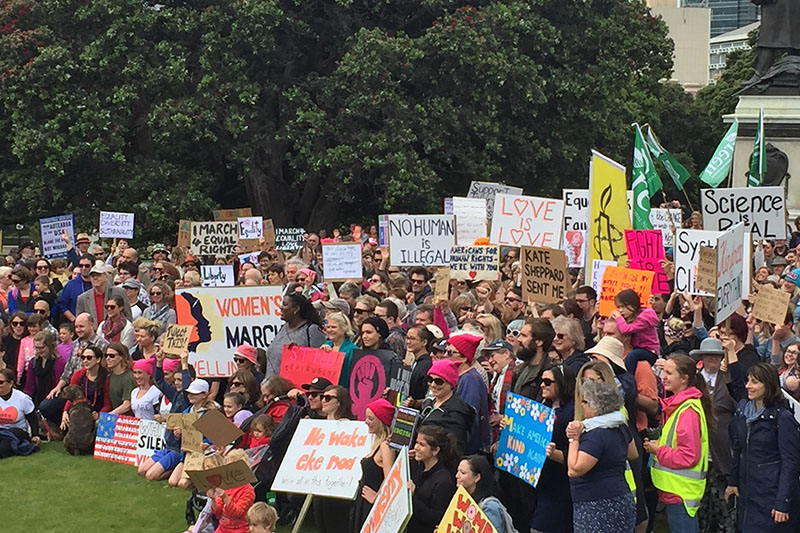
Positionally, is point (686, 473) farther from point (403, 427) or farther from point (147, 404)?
point (147, 404)

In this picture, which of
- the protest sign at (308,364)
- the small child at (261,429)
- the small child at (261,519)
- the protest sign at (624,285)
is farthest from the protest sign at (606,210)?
the small child at (261,519)

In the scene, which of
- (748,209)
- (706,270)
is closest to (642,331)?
(706,270)

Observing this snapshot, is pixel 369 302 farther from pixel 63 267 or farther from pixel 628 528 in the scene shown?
pixel 63 267

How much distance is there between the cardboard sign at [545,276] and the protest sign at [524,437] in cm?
428

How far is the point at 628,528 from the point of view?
802 centimetres

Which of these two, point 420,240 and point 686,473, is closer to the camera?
point 686,473

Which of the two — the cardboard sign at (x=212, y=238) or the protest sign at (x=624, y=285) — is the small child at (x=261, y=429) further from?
the cardboard sign at (x=212, y=238)

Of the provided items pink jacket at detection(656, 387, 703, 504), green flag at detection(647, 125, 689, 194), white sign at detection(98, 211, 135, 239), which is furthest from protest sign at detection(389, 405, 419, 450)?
white sign at detection(98, 211, 135, 239)

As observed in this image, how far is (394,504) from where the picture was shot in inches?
305

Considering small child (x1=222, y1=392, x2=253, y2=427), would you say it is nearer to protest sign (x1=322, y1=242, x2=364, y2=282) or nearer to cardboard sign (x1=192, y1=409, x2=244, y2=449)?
cardboard sign (x1=192, y1=409, x2=244, y2=449)

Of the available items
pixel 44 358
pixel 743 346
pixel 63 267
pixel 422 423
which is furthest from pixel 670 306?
pixel 63 267

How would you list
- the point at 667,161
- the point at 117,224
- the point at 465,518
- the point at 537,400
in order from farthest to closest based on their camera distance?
1. the point at 117,224
2. the point at 667,161
3. the point at 537,400
4. the point at 465,518

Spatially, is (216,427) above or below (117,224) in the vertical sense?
below

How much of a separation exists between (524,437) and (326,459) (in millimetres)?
1573
